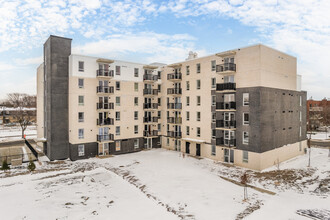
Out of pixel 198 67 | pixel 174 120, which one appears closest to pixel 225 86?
pixel 198 67

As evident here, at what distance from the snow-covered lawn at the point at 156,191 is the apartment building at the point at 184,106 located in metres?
3.45

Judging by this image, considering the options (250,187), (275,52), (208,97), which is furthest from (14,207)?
(275,52)

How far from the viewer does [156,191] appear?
18.4 metres

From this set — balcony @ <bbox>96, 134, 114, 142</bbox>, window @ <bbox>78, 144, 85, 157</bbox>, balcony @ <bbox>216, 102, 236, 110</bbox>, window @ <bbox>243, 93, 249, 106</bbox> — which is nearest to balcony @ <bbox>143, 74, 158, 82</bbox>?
balcony @ <bbox>96, 134, 114, 142</bbox>

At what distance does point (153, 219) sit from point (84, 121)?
20.6 metres

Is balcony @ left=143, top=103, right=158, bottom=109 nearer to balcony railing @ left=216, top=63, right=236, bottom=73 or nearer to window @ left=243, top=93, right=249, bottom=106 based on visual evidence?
balcony railing @ left=216, top=63, right=236, bottom=73

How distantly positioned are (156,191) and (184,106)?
18.4 meters

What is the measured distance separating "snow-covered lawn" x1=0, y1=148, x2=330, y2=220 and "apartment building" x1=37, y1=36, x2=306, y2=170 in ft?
11.3

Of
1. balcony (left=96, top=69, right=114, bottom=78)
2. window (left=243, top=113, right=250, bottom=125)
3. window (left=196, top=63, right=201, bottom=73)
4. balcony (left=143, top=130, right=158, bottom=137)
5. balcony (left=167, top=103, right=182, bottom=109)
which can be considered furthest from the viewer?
balcony (left=143, top=130, right=158, bottom=137)

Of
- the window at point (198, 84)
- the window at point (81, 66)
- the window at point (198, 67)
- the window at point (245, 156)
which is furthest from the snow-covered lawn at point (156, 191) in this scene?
the window at point (198, 67)

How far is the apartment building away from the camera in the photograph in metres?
25.8

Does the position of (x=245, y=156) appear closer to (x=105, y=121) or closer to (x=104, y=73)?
(x=105, y=121)

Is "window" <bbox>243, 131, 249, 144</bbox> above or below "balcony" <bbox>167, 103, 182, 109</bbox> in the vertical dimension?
below

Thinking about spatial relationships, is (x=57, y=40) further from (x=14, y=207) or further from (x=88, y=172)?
(x=14, y=207)
